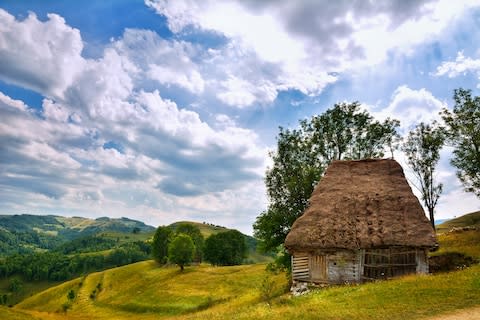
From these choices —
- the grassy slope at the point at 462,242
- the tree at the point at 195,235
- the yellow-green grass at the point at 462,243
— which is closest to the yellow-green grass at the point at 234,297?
the yellow-green grass at the point at 462,243

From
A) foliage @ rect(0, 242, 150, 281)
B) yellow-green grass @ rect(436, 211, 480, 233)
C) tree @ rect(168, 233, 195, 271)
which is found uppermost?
yellow-green grass @ rect(436, 211, 480, 233)

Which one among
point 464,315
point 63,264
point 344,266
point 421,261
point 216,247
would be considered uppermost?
point 421,261

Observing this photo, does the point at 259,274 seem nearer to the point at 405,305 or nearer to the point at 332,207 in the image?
the point at 332,207

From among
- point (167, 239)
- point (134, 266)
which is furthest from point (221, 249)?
point (134, 266)

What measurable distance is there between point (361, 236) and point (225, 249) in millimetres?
64825

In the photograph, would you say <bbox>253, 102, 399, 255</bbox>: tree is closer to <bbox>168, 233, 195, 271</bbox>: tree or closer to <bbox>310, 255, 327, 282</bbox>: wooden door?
<bbox>310, 255, 327, 282</bbox>: wooden door

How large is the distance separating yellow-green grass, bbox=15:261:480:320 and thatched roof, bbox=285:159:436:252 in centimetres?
352

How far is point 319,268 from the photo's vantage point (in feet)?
92.0

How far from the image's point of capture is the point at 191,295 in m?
52.4

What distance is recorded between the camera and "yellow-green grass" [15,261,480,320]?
1781 cm

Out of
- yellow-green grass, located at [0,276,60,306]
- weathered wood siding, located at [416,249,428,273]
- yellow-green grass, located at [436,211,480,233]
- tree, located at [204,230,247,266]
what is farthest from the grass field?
yellow-green grass, located at [0,276,60,306]

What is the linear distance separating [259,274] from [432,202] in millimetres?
29034

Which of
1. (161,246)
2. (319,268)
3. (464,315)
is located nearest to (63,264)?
(161,246)

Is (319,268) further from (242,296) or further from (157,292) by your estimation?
(157,292)
